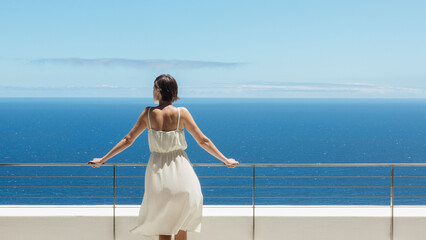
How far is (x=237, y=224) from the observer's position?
3061 millimetres

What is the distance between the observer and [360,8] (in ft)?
280

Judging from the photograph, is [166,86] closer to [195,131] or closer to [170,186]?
[195,131]

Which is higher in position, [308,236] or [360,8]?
[360,8]

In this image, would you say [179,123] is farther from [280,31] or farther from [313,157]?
[280,31]

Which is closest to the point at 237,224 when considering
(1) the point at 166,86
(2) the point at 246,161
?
(1) the point at 166,86

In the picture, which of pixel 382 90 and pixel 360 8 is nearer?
pixel 360 8

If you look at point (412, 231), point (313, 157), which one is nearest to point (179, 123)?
point (412, 231)

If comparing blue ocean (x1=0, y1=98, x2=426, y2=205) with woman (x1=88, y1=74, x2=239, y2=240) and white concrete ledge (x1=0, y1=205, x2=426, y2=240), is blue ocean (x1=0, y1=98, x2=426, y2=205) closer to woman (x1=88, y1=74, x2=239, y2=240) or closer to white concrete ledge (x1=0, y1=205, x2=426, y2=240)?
white concrete ledge (x1=0, y1=205, x2=426, y2=240)

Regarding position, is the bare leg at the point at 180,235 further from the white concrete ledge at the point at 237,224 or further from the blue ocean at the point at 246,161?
the blue ocean at the point at 246,161

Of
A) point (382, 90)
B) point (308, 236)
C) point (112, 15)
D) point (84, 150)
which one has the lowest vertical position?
point (308, 236)

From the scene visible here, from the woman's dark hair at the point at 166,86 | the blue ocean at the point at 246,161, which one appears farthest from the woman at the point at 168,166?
the blue ocean at the point at 246,161

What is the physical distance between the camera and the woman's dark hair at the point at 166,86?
231cm

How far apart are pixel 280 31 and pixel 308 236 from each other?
80.0 m

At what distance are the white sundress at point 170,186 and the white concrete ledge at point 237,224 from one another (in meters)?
0.68
